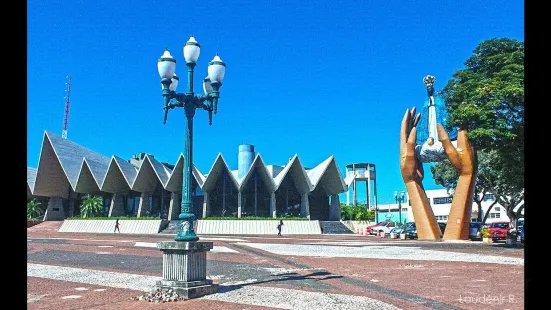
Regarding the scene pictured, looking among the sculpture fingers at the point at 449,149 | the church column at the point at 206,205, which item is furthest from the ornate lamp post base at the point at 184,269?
the church column at the point at 206,205

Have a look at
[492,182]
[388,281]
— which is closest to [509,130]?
[388,281]

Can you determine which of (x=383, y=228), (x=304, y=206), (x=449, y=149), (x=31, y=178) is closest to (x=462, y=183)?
(x=449, y=149)

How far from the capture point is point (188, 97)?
1114cm

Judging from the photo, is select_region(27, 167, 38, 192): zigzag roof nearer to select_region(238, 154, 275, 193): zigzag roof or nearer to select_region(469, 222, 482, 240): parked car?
select_region(238, 154, 275, 193): zigzag roof

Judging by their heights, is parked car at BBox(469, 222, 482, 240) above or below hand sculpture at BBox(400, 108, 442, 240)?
below

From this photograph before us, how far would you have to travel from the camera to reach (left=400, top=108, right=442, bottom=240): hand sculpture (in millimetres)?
31547

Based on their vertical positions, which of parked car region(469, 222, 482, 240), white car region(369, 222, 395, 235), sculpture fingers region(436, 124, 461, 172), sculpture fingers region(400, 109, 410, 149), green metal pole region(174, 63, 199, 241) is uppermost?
sculpture fingers region(400, 109, 410, 149)

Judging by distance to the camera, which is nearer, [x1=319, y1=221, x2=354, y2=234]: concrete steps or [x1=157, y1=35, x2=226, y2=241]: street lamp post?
[x1=157, y1=35, x2=226, y2=241]: street lamp post

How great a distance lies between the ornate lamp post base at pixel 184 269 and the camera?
9305mm

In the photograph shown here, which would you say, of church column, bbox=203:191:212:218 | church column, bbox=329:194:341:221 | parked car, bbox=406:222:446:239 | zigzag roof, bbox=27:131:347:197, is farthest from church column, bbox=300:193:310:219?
parked car, bbox=406:222:446:239

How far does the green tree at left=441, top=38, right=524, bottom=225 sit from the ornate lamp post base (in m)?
16.0
